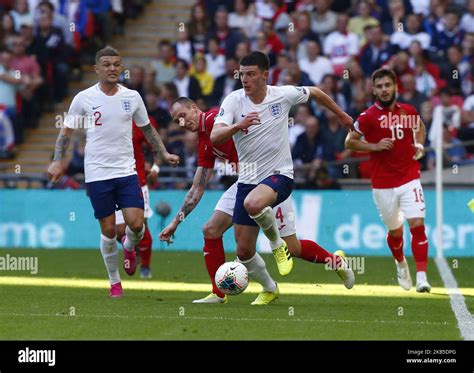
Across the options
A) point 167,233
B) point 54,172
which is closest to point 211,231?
point 167,233

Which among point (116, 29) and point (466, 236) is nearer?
point (466, 236)

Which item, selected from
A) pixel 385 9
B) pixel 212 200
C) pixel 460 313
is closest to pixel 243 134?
pixel 460 313

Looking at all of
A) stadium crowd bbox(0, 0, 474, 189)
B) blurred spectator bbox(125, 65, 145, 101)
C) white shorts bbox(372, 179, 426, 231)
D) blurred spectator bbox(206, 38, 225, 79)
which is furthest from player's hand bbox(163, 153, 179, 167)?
blurred spectator bbox(206, 38, 225, 79)

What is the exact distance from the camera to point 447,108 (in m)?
21.6

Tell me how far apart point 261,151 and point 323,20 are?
12.5 metres

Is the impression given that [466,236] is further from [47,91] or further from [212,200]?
[47,91]

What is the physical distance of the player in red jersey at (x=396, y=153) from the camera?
14.0m

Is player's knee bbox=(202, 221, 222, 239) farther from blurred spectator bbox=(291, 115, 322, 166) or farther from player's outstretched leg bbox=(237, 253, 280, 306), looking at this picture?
blurred spectator bbox=(291, 115, 322, 166)

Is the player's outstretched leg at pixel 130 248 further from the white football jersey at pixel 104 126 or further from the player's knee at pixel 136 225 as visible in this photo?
the white football jersey at pixel 104 126

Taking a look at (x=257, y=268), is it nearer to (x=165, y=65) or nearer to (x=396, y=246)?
(x=396, y=246)

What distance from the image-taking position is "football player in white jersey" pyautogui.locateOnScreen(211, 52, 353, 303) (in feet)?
38.7

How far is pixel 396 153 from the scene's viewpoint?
14.1 m

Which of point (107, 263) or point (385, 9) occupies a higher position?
point (385, 9)

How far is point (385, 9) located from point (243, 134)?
12.6m
